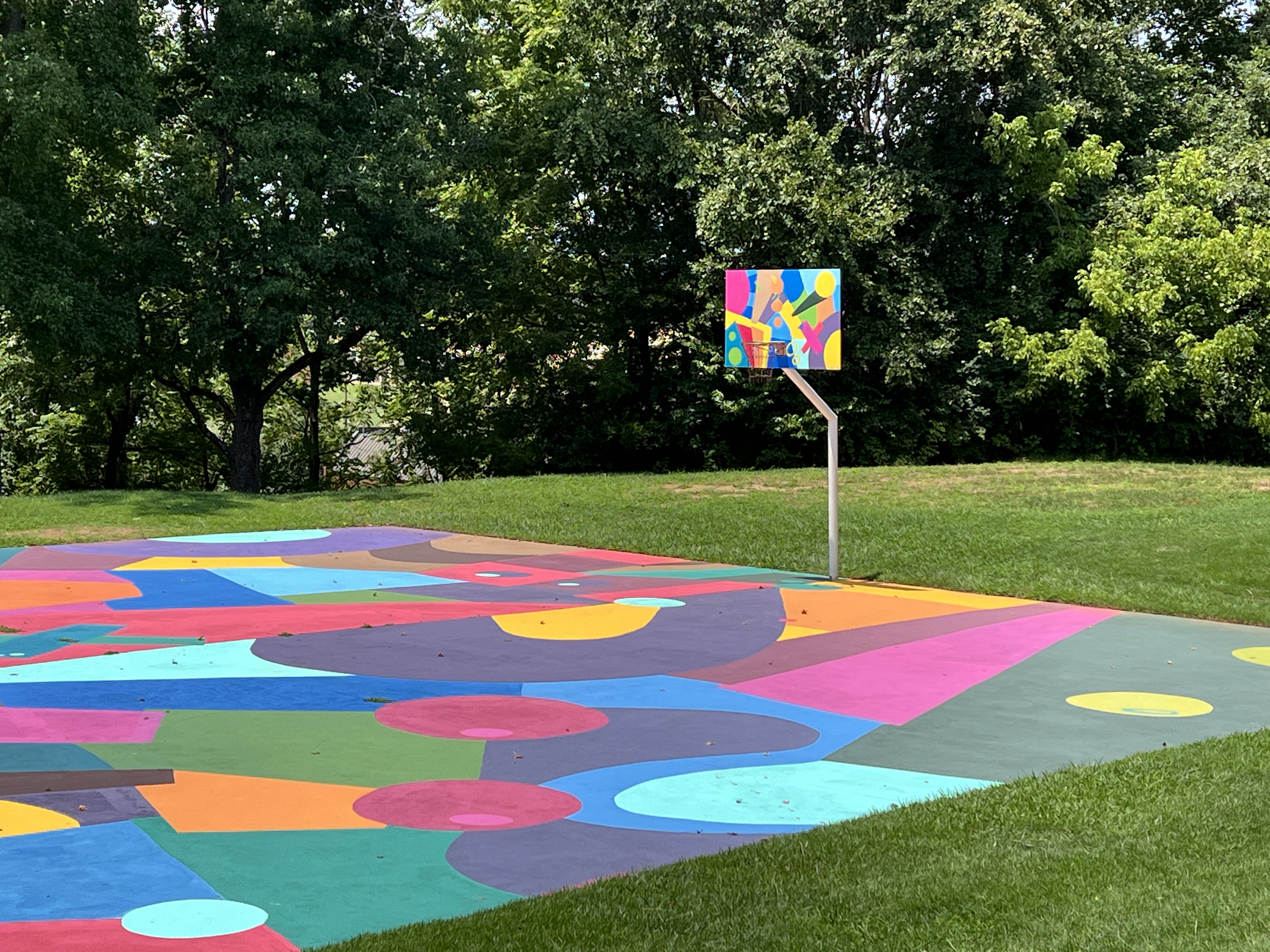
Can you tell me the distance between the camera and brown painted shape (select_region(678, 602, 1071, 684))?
9188 mm

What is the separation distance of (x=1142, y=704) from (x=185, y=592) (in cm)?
886

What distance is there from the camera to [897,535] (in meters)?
17.0

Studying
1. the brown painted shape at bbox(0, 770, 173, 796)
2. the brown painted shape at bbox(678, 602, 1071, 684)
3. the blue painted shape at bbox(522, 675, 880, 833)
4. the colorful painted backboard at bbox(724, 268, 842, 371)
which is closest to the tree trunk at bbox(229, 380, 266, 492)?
the colorful painted backboard at bbox(724, 268, 842, 371)

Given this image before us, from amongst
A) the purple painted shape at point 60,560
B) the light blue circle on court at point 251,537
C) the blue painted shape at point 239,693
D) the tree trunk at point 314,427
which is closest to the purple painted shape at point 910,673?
the blue painted shape at point 239,693

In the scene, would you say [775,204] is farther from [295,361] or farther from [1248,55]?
[1248,55]

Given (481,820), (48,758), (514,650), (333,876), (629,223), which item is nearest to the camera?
(333,876)

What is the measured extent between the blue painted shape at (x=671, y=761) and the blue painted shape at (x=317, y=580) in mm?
4954

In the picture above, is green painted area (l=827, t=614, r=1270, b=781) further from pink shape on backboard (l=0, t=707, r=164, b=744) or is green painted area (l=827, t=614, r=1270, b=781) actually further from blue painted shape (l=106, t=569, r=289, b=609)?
blue painted shape (l=106, t=569, r=289, b=609)

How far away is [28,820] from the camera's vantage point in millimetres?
5477

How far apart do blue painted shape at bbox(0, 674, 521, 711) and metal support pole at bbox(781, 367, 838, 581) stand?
19.8 ft

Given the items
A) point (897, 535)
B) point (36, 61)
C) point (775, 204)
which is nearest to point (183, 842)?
point (897, 535)

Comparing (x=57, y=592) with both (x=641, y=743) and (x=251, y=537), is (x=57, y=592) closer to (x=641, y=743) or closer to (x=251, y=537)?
(x=251, y=537)

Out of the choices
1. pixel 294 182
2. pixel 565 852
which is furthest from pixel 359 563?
pixel 294 182

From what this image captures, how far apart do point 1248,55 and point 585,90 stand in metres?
17.6
